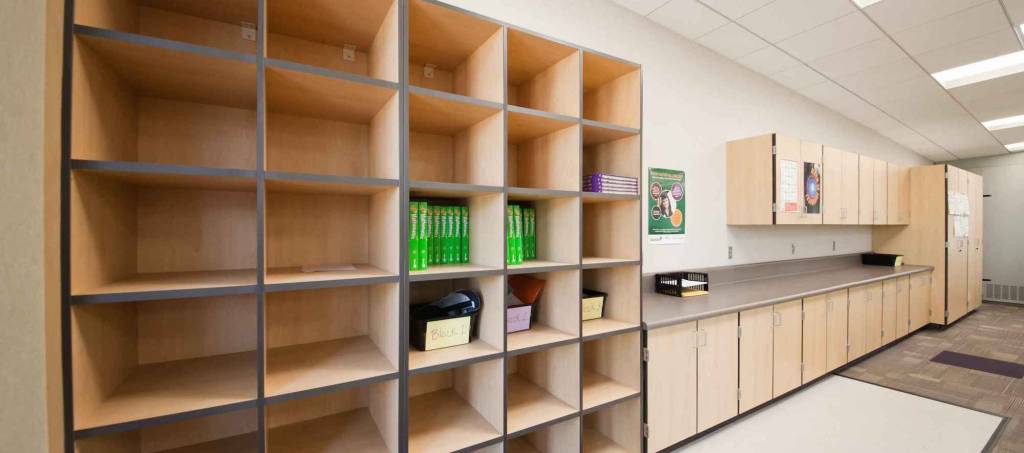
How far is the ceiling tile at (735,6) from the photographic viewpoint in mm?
2555

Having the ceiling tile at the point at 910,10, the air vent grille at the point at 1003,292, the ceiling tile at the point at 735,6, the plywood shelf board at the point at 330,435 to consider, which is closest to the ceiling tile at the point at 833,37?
the ceiling tile at the point at 910,10

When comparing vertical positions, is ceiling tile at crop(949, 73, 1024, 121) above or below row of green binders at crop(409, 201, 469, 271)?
above

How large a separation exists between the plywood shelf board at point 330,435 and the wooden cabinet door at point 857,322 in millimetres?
4154

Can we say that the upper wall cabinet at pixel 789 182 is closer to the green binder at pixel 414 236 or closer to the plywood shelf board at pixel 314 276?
the green binder at pixel 414 236

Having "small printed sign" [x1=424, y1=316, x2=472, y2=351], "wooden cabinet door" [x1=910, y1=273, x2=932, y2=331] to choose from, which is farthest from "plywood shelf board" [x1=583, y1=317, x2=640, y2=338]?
"wooden cabinet door" [x1=910, y1=273, x2=932, y2=331]

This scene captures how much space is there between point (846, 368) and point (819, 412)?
127cm

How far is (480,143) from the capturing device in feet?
5.54

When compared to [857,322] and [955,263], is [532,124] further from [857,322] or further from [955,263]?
[955,263]

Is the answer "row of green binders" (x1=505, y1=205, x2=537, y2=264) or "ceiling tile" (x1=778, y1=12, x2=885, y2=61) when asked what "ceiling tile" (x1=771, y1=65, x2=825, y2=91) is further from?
"row of green binders" (x1=505, y1=205, x2=537, y2=264)

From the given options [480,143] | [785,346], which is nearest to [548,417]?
[480,143]

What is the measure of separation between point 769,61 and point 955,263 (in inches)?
176

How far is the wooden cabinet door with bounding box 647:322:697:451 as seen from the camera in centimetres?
202

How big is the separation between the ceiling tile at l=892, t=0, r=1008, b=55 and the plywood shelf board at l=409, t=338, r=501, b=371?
3.95m

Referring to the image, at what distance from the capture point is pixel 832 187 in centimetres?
382
